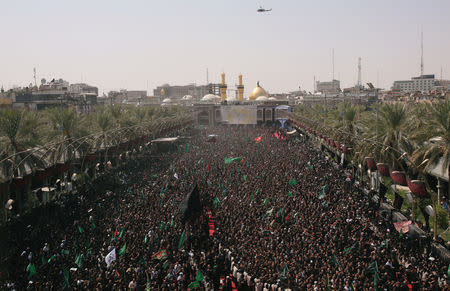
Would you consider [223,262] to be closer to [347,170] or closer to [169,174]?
[169,174]

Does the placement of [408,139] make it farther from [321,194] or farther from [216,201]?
[216,201]

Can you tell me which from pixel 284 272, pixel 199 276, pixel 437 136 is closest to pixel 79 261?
pixel 199 276

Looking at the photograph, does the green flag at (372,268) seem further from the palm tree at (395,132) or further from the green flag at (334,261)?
the palm tree at (395,132)

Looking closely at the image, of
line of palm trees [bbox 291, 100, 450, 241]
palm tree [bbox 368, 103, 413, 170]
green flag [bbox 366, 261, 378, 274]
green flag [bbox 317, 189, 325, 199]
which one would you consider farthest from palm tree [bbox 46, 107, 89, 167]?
green flag [bbox 366, 261, 378, 274]

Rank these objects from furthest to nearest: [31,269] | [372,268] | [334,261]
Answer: [334,261] → [31,269] → [372,268]

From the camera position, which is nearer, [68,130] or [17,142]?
[17,142]

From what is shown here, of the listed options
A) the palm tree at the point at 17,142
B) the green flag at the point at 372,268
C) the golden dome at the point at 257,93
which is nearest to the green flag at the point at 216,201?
the green flag at the point at 372,268

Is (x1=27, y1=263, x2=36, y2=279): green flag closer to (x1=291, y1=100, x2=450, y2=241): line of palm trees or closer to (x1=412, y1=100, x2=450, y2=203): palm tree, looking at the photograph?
(x1=291, y1=100, x2=450, y2=241): line of palm trees
